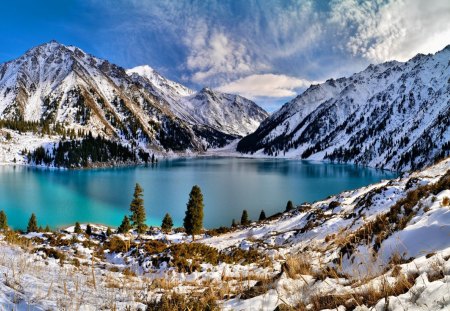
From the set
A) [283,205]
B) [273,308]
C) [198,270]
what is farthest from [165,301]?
[283,205]

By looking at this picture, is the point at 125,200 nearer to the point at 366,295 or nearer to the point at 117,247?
the point at 117,247

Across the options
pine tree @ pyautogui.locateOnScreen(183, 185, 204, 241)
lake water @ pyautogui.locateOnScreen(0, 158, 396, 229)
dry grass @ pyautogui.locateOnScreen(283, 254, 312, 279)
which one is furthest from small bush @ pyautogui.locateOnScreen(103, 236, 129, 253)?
lake water @ pyautogui.locateOnScreen(0, 158, 396, 229)

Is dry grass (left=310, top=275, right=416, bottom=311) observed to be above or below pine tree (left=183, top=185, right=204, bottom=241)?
above

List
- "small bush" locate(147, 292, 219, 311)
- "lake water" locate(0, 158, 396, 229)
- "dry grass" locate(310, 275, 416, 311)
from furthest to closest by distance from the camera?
"lake water" locate(0, 158, 396, 229)
"small bush" locate(147, 292, 219, 311)
"dry grass" locate(310, 275, 416, 311)

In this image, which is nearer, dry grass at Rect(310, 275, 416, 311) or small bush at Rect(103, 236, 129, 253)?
dry grass at Rect(310, 275, 416, 311)

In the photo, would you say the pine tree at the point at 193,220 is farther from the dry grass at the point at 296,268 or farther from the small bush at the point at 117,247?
the dry grass at the point at 296,268

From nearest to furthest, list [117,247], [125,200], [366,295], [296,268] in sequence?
[366,295], [296,268], [117,247], [125,200]

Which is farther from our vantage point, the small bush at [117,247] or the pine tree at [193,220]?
the pine tree at [193,220]

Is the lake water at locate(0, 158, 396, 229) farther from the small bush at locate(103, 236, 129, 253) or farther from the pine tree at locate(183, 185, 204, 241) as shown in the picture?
the small bush at locate(103, 236, 129, 253)

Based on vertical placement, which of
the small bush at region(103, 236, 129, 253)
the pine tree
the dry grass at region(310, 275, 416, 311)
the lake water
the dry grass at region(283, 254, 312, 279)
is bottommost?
the lake water

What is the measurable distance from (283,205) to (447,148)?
126065 mm

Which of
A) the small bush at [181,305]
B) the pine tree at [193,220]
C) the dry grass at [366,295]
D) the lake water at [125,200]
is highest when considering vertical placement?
the dry grass at [366,295]

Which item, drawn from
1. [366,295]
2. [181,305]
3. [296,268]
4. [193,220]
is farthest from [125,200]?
[366,295]

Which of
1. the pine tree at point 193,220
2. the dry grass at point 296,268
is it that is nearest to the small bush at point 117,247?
the dry grass at point 296,268
